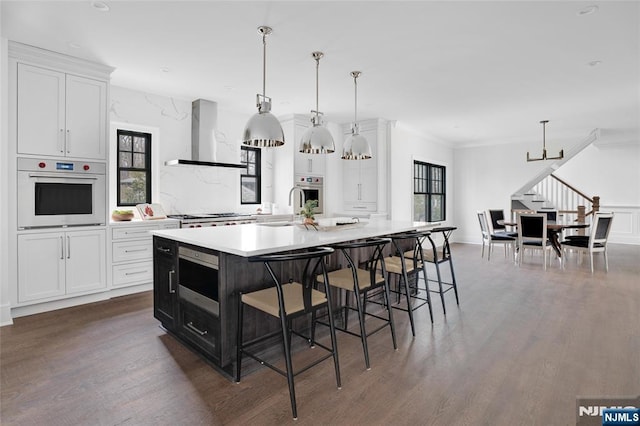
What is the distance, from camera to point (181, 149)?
5.23 m

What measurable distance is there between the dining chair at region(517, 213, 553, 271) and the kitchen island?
4423mm

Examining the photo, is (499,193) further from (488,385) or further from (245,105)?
(488,385)

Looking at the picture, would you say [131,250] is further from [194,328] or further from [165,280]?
[194,328]

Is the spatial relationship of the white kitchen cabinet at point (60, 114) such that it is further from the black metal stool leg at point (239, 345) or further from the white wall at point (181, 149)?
the black metal stool leg at point (239, 345)

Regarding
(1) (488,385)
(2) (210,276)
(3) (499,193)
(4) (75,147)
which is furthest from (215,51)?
(3) (499,193)

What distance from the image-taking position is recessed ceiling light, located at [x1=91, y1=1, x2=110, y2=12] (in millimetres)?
2704

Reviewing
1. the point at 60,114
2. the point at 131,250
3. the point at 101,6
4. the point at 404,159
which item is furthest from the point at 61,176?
the point at 404,159

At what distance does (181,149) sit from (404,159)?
4405 millimetres

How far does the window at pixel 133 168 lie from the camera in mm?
4766

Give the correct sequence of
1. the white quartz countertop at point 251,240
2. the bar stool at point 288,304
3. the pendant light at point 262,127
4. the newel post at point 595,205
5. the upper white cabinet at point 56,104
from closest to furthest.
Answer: the bar stool at point 288,304 < the white quartz countertop at point 251,240 < the pendant light at point 262,127 < the upper white cabinet at point 56,104 < the newel post at point 595,205

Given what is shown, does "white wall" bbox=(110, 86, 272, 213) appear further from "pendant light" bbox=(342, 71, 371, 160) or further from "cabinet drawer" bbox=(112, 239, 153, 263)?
"pendant light" bbox=(342, 71, 371, 160)

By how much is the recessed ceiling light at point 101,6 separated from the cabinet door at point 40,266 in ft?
7.57

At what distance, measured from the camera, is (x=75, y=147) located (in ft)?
12.5

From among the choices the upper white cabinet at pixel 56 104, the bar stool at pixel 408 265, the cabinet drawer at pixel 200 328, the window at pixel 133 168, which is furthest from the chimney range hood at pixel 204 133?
the bar stool at pixel 408 265
